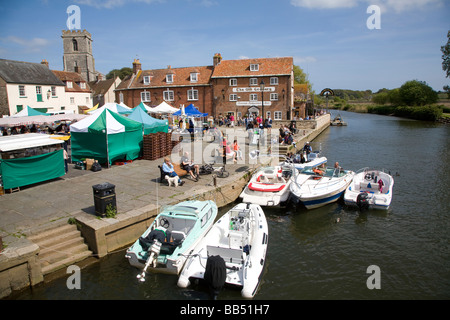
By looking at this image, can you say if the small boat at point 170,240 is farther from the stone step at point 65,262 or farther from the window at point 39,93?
the window at point 39,93

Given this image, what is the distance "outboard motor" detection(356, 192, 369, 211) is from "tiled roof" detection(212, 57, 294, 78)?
29.5m

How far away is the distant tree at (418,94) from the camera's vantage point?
258 ft

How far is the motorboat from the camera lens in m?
13.9

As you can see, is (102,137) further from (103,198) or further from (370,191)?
(370,191)

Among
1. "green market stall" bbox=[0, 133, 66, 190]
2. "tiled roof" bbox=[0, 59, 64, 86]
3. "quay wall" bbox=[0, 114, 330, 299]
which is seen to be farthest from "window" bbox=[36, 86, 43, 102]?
"quay wall" bbox=[0, 114, 330, 299]

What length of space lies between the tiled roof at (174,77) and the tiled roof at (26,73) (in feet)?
32.8

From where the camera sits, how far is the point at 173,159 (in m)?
18.6

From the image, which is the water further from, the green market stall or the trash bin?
the green market stall

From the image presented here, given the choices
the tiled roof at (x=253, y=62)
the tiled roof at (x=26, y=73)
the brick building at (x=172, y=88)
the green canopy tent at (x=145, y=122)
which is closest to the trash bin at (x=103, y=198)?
the green canopy tent at (x=145, y=122)

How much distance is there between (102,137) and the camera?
16.4m

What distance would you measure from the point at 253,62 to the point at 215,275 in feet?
127

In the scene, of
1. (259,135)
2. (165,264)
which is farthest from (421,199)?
(165,264)
